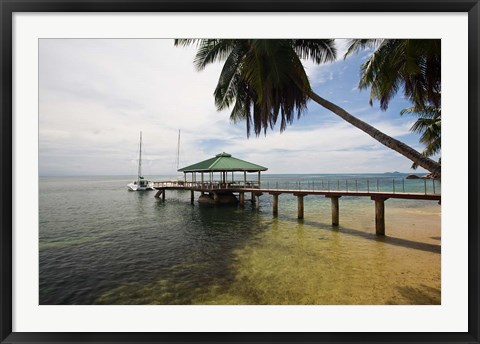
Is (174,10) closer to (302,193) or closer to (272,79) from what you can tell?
(272,79)

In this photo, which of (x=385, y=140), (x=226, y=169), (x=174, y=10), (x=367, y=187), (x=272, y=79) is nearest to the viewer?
(x=174, y=10)

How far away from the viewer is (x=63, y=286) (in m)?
5.87

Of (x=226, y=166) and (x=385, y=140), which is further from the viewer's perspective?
(x=226, y=166)

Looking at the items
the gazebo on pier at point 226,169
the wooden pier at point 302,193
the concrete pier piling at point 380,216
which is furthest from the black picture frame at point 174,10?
the gazebo on pier at point 226,169

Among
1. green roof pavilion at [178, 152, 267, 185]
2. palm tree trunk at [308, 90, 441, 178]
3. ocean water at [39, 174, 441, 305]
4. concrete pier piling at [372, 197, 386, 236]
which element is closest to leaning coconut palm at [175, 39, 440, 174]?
palm tree trunk at [308, 90, 441, 178]

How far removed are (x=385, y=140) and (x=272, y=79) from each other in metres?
2.75

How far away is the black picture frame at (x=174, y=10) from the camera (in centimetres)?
246

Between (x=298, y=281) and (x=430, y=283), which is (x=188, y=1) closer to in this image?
(x=298, y=281)

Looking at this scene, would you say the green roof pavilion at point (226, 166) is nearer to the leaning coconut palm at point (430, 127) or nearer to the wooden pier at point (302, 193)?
the wooden pier at point (302, 193)

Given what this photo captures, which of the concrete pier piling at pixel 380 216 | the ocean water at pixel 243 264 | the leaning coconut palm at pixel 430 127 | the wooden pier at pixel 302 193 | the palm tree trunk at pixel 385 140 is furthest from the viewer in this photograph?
the leaning coconut palm at pixel 430 127

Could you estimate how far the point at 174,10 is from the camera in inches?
101

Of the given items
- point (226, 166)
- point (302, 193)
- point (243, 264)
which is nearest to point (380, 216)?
point (302, 193)

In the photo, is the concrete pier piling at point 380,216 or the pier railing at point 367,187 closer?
the concrete pier piling at point 380,216

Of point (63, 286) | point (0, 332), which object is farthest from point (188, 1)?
point (63, 286)
